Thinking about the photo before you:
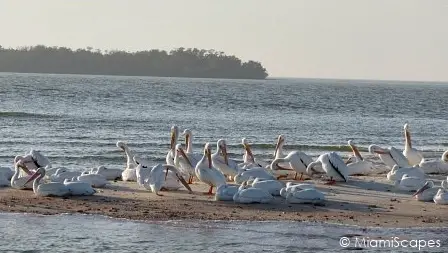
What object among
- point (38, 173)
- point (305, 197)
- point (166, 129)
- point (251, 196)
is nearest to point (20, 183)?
point (38, 173)

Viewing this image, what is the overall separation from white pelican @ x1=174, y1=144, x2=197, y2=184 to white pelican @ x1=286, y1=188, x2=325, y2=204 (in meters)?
2.99

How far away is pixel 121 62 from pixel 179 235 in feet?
556

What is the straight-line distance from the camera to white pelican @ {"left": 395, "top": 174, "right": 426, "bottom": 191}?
1547 cm

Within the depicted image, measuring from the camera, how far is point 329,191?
15.5 m

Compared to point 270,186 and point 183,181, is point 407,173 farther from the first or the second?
point 183,181

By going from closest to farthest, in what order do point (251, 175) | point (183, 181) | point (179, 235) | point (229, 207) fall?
point (179, 235) → point (229, 207) → point (183, 181) → point (251, 175)

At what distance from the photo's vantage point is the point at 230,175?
16.8 meters

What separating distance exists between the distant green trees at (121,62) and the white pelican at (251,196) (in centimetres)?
15929

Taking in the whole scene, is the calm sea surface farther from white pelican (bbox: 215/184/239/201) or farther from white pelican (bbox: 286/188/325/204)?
white pelican (bbox: 215/184/239/201)

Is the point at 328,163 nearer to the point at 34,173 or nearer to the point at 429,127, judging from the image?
the point at 34,173

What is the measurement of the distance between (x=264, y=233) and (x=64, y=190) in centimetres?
387

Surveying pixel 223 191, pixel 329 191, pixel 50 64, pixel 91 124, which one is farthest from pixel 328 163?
pixel 50 64

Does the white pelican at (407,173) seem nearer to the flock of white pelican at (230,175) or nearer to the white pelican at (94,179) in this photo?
the flock of white pelican at (230,175)

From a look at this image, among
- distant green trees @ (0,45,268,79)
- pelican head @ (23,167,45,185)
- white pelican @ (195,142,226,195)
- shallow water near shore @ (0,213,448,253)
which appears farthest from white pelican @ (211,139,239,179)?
distant green trees @ (0,45,268,79)
